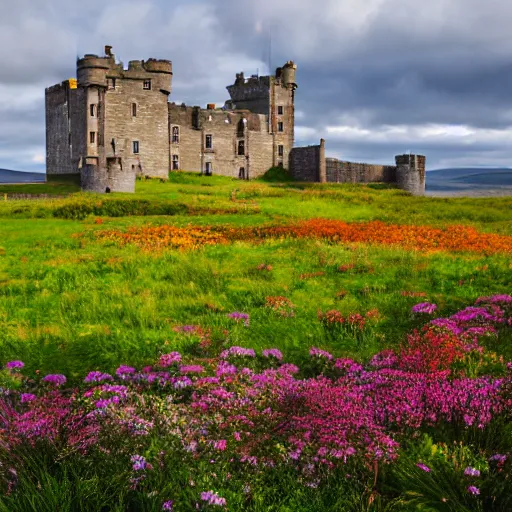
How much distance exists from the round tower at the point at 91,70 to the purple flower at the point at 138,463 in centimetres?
6823

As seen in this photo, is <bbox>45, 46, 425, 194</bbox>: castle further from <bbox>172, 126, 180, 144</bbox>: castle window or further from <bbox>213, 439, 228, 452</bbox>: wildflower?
<bbox>213, 439, 228, 452</bbox>: wildflower

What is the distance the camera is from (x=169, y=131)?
250ft

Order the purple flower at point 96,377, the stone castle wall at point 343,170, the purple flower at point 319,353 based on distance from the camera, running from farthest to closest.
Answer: the stone castle wall at point 343,170
the purple flower at point 319,353
the purple flower at point 96,377

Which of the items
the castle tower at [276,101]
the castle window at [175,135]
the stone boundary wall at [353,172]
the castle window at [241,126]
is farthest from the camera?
the castle tower at [276,101]

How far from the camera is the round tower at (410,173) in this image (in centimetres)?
8075

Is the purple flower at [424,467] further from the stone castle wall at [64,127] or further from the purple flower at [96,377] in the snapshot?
the stone castle wall at [64,127]

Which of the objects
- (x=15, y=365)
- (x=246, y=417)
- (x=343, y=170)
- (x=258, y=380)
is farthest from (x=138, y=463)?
(x=343, y=170)

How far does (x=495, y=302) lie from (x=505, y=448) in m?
6.28

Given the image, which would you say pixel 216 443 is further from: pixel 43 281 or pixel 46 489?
pixel 43 281

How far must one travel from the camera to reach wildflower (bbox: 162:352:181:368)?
7.83m

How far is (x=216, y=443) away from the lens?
525 centimetres

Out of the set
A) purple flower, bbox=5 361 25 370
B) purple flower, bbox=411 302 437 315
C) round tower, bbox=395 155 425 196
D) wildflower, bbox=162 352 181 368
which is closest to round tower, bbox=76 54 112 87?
round tower, bbox=395 155 425 196

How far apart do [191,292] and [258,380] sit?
6057 mm

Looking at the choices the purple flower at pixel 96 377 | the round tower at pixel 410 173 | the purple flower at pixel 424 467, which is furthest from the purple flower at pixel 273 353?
the round tower at pixel 410 173
